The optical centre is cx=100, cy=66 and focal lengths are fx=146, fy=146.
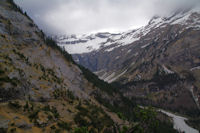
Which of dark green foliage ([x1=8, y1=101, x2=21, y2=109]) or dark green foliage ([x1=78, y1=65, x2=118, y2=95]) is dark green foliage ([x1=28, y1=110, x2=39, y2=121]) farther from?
dark green foliage ([x1=78, y1=65, x2=118, y2=95])

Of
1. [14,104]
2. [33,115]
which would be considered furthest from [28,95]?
[33,115]

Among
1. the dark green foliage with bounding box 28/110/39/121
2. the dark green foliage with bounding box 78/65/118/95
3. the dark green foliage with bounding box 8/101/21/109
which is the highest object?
the dark green foliage with bounding box 8/101/21/109

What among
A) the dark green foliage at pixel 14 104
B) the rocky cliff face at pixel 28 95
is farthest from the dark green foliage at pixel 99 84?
the dark green foliage at pixel 14 104

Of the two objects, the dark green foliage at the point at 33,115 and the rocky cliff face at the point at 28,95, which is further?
the dark green foliage at the point at 33,115

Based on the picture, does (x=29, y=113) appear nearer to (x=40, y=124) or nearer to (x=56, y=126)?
(x=40, y=124)

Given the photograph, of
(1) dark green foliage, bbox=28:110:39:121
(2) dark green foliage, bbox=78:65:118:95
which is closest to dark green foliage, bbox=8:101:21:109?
(1) dark green foliage, bbox=28:110:39:121

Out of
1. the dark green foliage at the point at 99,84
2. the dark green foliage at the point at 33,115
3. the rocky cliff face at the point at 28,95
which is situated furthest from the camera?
the dark green foliage at the point at 99,84

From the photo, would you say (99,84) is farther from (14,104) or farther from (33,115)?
(14,104)

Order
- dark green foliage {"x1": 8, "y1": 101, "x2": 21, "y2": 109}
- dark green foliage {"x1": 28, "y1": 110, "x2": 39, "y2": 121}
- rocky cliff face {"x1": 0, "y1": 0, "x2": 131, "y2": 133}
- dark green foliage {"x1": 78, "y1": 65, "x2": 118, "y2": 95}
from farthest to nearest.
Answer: dark green foliage {"x1": 78, "y1": 65, "x2": 118, "y2": 95}
dark green foliage {"x1": 28, "y1": 110, "x2": 39, "y2": 121}
dark green foliage {"x1": 8, "y1": 101, "x2": 21, "y2": 109}
rocky cliff face {"x1": 0, "y1": 0, "x2": 131, "y2": 133}

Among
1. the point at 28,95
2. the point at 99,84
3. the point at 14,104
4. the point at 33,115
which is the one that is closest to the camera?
the point at 14,104

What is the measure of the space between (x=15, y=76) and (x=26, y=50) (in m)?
25.6

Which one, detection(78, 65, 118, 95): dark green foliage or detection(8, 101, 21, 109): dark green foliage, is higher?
detection(8, 101, 21, 109): dark green foliage

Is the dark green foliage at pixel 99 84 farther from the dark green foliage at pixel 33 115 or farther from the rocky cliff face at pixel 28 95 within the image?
the dark green foliage at pixel 33 115

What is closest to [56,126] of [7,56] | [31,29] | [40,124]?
[40,124]
